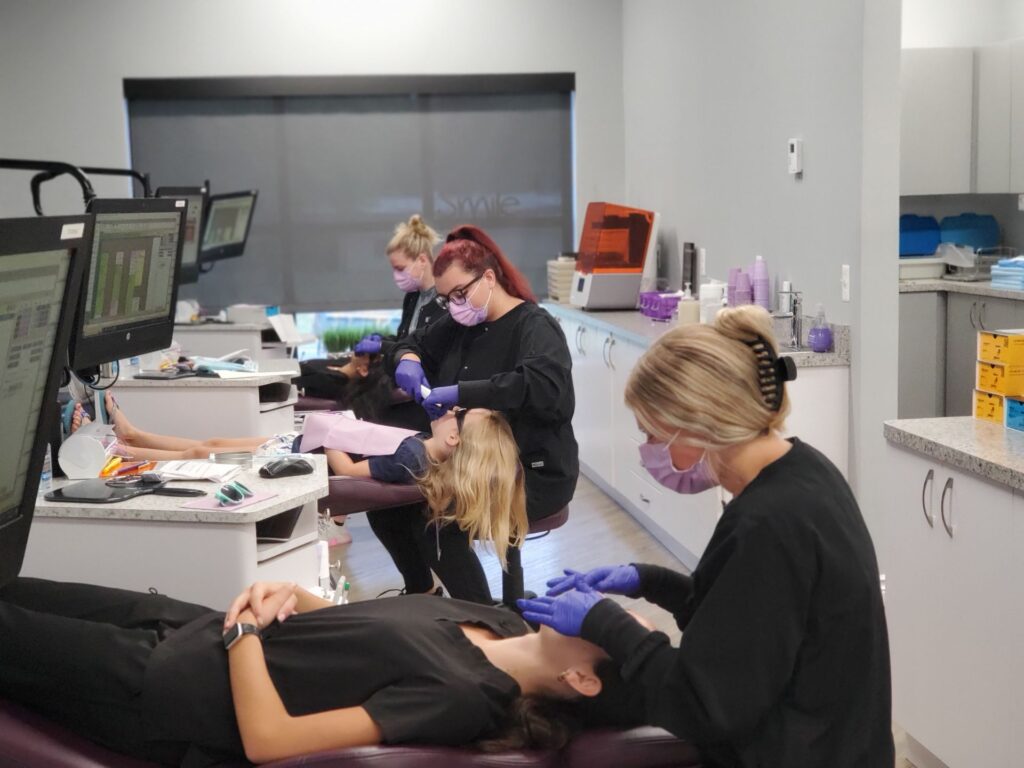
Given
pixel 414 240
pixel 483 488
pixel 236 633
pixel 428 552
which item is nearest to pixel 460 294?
pixel 483 488

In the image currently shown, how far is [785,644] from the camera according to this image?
1586 millimetres

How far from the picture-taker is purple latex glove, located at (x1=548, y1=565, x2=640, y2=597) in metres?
1.98

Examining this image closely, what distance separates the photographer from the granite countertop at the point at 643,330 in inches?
156

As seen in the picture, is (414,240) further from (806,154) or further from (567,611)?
(567,611)

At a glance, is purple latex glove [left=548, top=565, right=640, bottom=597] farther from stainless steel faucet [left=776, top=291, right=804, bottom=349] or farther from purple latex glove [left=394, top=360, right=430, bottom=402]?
stainless steel faucet [left=776, top=291, right=804, bottom=349]

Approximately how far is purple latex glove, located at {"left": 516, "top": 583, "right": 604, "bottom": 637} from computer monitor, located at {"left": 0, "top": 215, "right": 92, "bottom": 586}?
32.0 inches

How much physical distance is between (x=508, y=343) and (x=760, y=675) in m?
2.12

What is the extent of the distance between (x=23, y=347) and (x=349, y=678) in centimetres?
92

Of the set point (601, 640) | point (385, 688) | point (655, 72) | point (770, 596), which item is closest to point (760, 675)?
point (770, 596)

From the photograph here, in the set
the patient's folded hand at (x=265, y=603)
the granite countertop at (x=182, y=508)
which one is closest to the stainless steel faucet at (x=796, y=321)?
the granite countertop at (x=182, y=508)

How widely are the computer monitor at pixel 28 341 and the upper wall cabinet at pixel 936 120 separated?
4602mm

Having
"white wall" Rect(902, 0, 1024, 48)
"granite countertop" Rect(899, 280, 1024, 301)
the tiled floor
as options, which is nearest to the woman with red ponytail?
the tiled floor

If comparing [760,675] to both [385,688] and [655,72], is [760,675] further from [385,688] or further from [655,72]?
[655,72]

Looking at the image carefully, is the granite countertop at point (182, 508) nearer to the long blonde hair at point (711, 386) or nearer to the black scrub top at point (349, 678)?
the black scrub top at point (349, 678)
